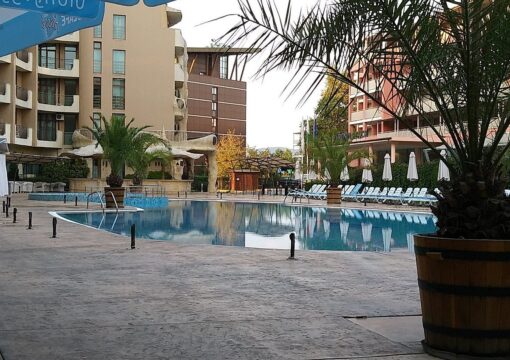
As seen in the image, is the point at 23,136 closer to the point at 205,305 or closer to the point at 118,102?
the point at 118,102

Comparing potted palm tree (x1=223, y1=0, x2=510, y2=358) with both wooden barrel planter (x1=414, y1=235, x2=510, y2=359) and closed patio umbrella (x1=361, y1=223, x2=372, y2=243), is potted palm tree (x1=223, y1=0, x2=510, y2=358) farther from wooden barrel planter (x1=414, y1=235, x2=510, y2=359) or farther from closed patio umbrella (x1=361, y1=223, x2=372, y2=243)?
closed patio umbrella (x1=361, y1=223, x2=372, y2=243)

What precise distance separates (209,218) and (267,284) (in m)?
16.4

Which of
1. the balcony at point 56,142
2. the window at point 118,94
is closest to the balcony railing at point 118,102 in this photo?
the window at point 118,94

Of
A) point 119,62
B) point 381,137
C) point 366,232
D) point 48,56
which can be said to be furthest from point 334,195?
point 48,56

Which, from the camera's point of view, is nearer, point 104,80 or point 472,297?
point 472,297

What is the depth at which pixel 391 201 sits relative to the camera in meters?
36.1

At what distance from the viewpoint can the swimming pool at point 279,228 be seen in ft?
52.6

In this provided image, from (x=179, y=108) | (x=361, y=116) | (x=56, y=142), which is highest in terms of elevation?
(x=361, y=116)

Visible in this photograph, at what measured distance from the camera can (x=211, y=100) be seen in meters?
93.8

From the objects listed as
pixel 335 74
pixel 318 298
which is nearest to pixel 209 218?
pixel 318 298

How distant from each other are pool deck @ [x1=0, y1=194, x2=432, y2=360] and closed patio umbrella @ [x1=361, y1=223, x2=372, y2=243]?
16.5ft

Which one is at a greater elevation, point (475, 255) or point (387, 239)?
point (475, 255)

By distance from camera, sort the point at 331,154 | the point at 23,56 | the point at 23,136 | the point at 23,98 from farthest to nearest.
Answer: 1. the point at 23,136
2. the point at 23,98
3. the point at 23,56
4. the point at 331,154

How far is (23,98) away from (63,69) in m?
5.65
